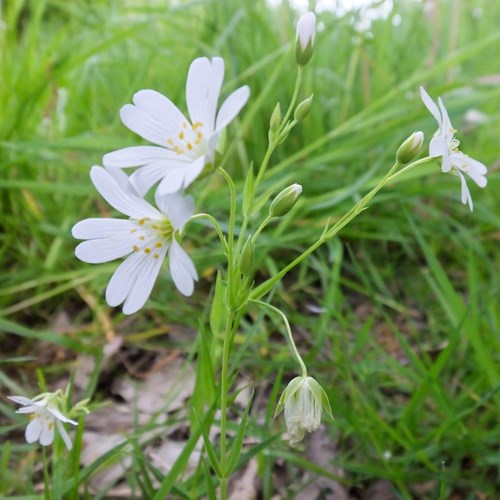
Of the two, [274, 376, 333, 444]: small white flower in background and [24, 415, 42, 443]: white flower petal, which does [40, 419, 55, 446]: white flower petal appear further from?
[274, 376, 333, 444]: small white flower in background

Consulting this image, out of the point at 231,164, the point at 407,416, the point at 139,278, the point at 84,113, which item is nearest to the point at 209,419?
the point at 139,278

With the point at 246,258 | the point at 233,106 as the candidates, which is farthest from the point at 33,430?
the point at 233,106

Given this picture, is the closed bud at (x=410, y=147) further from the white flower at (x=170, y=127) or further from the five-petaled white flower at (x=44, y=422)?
the five-petaled white flower at (x=44, y=422)

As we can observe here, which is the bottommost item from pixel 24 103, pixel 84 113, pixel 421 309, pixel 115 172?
pixel 421 309

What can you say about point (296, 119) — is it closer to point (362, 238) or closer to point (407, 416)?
point (407, 416)

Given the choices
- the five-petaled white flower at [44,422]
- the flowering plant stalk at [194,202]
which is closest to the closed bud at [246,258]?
the flowering plant stalk at [194,202]
